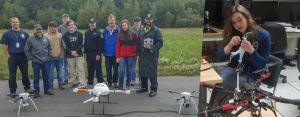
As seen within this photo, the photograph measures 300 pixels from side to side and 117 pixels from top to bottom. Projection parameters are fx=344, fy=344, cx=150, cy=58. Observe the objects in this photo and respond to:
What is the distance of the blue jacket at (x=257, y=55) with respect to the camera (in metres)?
2.32

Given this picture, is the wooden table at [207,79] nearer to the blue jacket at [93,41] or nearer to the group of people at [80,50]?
the group of people at [80,50]

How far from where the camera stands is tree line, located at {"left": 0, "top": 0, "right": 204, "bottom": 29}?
2035mm

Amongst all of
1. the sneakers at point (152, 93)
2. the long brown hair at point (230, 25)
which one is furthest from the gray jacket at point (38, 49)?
the long brown hair at point (230, 25)

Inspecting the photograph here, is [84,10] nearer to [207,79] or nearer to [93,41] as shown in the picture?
[93,41]

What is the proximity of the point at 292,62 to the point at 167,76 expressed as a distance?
3.20 feet

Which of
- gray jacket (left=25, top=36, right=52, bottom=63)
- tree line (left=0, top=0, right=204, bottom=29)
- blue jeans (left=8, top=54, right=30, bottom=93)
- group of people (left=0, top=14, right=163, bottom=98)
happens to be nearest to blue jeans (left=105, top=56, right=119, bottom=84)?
group of people (left=0, top=14, right=163, bottom=98)

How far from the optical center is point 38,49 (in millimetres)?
2098

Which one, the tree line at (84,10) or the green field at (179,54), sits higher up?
the tree line at (84,10)

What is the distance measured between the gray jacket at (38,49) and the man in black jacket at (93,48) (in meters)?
0.23

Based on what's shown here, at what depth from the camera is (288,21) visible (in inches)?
96.2

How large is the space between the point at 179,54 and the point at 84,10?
0.65 meters

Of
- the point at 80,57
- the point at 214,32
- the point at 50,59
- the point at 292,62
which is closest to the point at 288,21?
the point at 292,62

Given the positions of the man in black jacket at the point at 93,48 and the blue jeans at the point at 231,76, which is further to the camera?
the blue jeans at the point at 231,76

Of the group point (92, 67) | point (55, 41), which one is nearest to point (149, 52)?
point (92, 67)
